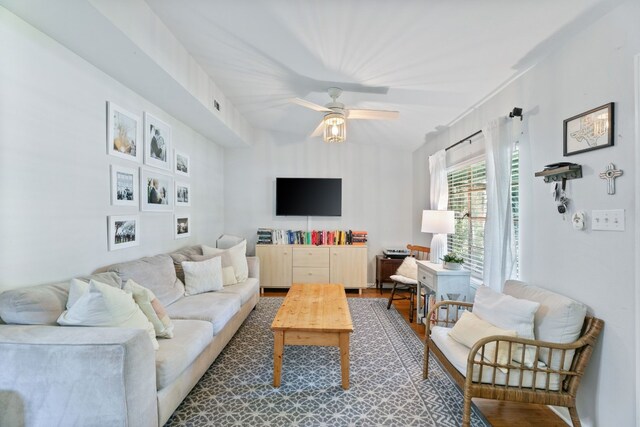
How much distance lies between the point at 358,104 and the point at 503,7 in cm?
186

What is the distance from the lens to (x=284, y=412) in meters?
1.98

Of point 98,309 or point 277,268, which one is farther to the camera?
point 277,268

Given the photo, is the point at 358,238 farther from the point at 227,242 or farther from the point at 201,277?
the point at 201,277

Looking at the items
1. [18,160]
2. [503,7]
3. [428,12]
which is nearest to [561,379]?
[503,7]

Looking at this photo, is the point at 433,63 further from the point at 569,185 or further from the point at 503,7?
the point at 569,185

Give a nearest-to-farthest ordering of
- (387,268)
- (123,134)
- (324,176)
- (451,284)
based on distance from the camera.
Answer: (123,134)
(451,284)
(387,268)
(324,176)

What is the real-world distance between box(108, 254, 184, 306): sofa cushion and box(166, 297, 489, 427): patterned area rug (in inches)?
30.3

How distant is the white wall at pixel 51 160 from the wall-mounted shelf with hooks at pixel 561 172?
338cm

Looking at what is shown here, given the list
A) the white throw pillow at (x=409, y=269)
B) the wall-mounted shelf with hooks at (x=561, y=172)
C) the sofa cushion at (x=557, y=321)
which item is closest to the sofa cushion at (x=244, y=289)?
the white throw pillow at (x=409, y=269)

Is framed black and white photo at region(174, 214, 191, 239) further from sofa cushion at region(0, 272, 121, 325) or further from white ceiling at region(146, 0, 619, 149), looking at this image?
sofa cushion at region(0, 272, 121, 325)

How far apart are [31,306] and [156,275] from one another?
42.8 inches

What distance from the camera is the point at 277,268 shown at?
4906 millimetres

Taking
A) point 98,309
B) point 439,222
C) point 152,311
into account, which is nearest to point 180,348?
point 152,311

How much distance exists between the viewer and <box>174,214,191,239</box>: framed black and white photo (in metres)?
3.65
